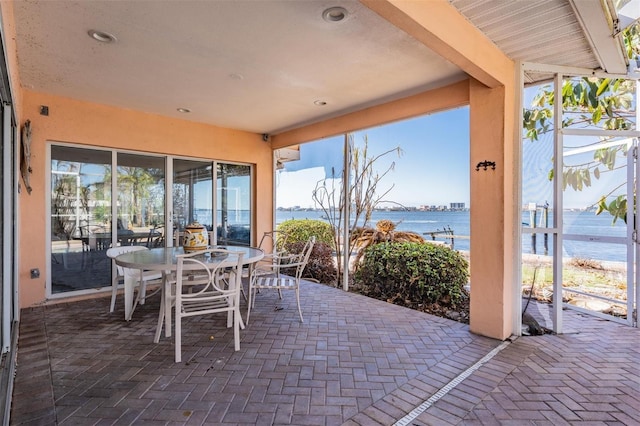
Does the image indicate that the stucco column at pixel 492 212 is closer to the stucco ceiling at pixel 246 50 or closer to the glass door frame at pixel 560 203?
the glass door frame at pixel 560 203

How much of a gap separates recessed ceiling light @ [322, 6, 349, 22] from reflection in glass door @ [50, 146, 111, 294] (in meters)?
3.64

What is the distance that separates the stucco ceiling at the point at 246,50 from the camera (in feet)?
7.13

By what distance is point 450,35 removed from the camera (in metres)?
2.14

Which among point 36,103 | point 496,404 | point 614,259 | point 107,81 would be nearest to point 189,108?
point 107,81

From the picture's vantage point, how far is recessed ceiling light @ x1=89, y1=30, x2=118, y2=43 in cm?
241

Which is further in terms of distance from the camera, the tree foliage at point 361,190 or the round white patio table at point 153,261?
the tree foliage at point 361,190

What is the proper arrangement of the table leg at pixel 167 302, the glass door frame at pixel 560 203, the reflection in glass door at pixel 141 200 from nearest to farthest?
the table leg at pixel 167 302 → the glass door frame at pixel 560 203 → the reflection in glass door at pixel 141 200

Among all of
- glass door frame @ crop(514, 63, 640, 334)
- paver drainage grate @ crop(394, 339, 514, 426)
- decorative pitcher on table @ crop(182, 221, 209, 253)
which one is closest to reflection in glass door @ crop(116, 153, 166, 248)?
decorative pitcher on table @ crop(182, 221, 209, 253)

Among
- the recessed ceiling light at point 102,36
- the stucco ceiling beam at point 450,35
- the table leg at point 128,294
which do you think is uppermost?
the recessed ceiling light at point 102,36

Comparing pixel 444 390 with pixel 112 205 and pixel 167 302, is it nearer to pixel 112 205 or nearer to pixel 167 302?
pixel 167 302

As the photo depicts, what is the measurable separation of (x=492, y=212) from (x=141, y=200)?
4531 mm

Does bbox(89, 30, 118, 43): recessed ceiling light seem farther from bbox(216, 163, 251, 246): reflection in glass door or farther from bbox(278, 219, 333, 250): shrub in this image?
bbox(278, 219, 333, 250): shrub

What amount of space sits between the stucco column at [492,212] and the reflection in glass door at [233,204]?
12.9 feet

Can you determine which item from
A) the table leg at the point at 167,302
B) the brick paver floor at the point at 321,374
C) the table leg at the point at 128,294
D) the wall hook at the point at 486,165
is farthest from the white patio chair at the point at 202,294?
the wall hook at the point at 486,165
